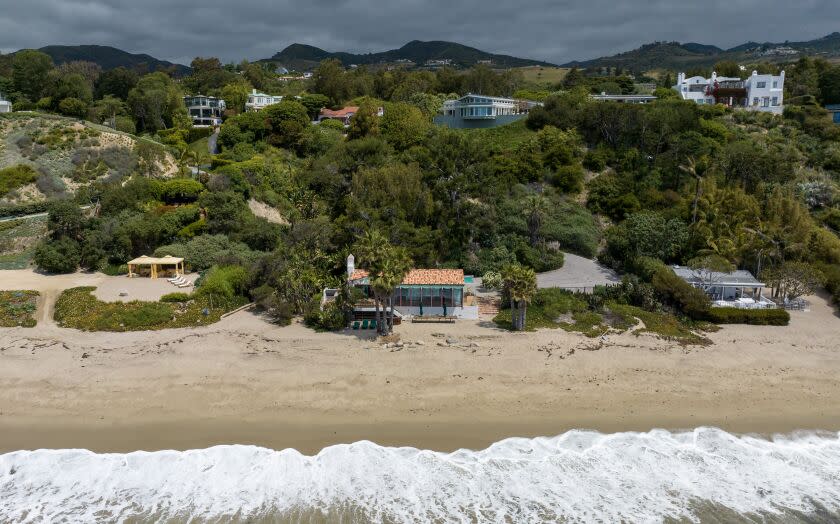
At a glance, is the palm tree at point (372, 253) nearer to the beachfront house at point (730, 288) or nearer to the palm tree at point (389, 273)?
the palm tree at point (389, 273)

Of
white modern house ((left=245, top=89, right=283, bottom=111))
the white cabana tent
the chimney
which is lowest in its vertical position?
the white cabana tent

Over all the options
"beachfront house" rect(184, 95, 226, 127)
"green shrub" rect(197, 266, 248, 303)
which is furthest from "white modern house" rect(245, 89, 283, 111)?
"green shrub" rect(197, 266, 248, 303)

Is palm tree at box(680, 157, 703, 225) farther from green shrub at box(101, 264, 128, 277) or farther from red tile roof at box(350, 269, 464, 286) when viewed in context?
green shrub at box(101, 264, 128, 277)

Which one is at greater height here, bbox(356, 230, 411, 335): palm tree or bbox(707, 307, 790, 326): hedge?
bbox(356, 230, 411, 335): palm tree

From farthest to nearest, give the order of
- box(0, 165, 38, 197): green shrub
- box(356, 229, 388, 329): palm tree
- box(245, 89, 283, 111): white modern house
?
box(245, 89, 283, 111): white modern house, box(0, 165, 38, 197): green shrub, box(356, 229, 388, 329): palm tree

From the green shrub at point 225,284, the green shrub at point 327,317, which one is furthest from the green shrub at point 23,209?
the green shrub at point 327,317

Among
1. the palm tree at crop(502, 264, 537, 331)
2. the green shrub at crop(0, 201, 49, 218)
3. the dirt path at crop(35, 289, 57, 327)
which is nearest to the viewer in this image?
the palm tree at crop(502, 264, 537, 331)

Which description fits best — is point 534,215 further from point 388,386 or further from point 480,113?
point 480,113

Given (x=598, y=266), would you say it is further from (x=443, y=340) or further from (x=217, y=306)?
(x=217, y=306)
